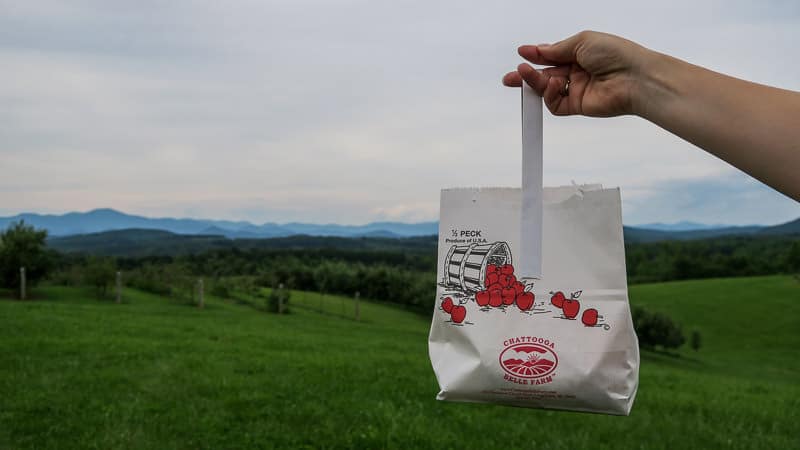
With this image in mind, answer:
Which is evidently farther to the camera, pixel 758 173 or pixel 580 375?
pixel 580 375

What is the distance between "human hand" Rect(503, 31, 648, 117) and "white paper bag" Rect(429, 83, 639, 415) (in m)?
0.21

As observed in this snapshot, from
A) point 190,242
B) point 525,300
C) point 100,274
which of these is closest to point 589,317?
point 525,300

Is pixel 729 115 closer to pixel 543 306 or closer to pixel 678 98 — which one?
pixel 678 98

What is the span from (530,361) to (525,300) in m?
0.22

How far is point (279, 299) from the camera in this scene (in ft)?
122

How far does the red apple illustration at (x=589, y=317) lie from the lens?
2215 mm

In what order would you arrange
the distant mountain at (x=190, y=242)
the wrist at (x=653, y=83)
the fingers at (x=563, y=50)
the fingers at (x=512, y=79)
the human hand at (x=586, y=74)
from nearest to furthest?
the wrist at (x=653, y=83), the human hand at (x=586, y=74), the fingers at (x=563, y=50), the fingers at (x=512, y=79), the distant mountain at (x=190, y=242)

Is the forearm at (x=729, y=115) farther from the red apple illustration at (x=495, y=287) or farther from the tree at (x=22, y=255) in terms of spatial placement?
the tree at (x=22, y=255)

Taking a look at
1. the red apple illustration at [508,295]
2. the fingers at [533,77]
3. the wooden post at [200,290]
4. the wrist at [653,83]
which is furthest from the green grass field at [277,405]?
the wooden post at [200,290]

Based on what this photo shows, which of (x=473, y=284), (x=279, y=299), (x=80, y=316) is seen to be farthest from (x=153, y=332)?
(x=279, y=299)

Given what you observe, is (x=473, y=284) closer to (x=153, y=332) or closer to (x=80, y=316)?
(x=153, y=332)

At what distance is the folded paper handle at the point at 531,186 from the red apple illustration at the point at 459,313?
0.27 m

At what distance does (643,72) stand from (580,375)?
1.05m

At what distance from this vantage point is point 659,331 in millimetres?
41375
